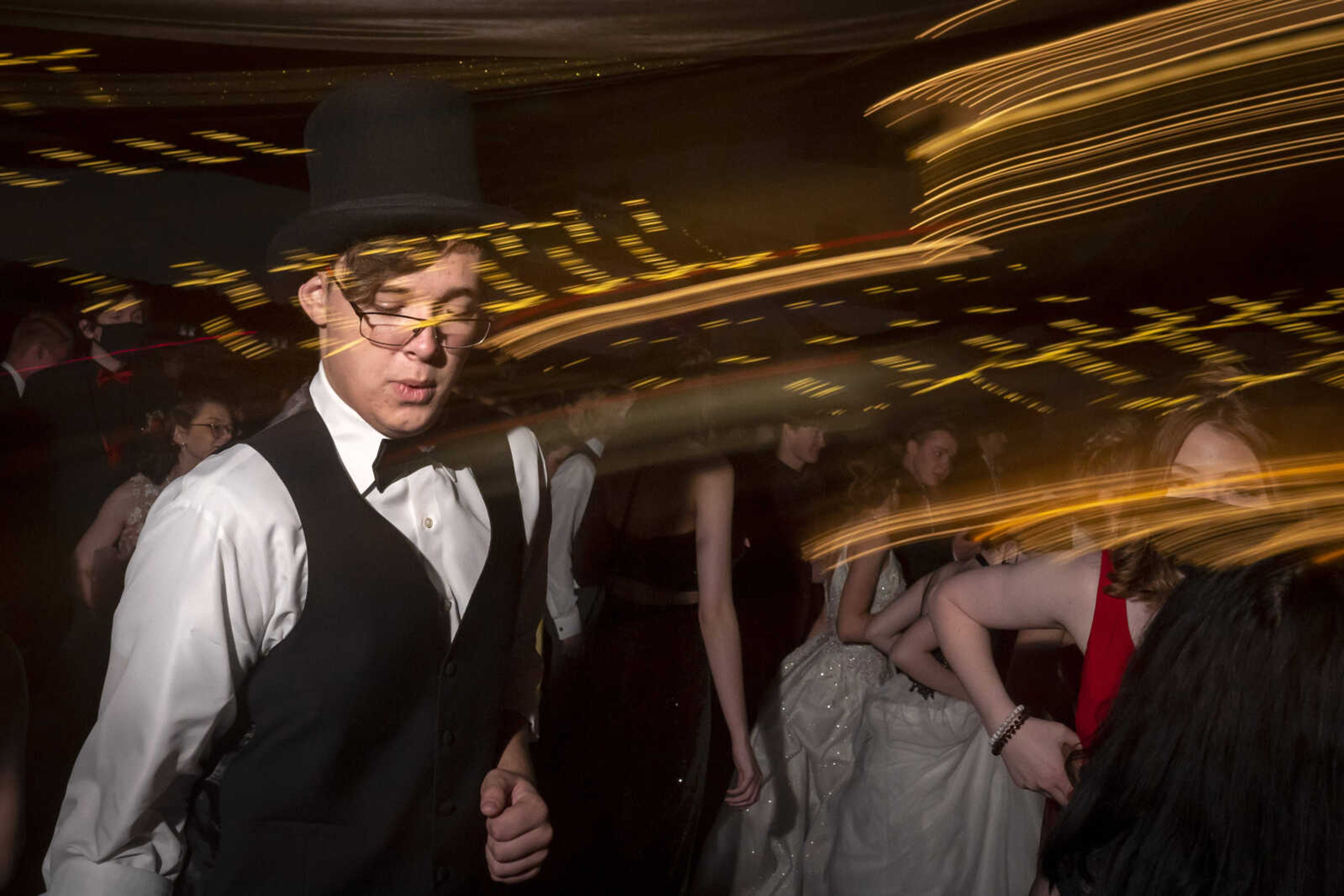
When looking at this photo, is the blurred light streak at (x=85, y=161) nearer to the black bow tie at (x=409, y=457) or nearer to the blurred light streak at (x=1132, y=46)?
the black bow tie at (x=409, y=457)

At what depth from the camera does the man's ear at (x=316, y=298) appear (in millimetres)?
1343

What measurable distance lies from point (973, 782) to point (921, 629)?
496mm

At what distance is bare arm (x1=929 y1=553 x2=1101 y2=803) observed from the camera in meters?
2.01

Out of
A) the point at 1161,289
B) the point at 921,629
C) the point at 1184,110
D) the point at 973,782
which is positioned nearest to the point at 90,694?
the point at 921,629

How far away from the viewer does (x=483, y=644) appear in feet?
4.92

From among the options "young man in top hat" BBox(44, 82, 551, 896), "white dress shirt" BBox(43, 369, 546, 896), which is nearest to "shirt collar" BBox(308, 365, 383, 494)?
"young man in top hat" BBox(44, 82, 551, 896)

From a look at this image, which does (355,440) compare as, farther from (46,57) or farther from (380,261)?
(46,57)

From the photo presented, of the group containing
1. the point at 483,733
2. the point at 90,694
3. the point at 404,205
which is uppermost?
the point at 404,205

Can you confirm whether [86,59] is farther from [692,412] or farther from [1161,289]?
[1161,289]

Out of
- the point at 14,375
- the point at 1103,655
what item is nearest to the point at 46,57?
the point at 14,375

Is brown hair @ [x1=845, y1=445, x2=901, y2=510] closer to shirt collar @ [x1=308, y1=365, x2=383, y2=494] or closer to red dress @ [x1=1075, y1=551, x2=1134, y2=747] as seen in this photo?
red dress @ [x1=1075, y1=551, x2=1134, y2=747]

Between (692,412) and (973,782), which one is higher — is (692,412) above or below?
above

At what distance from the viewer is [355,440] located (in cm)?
139

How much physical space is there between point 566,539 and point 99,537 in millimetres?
1310
